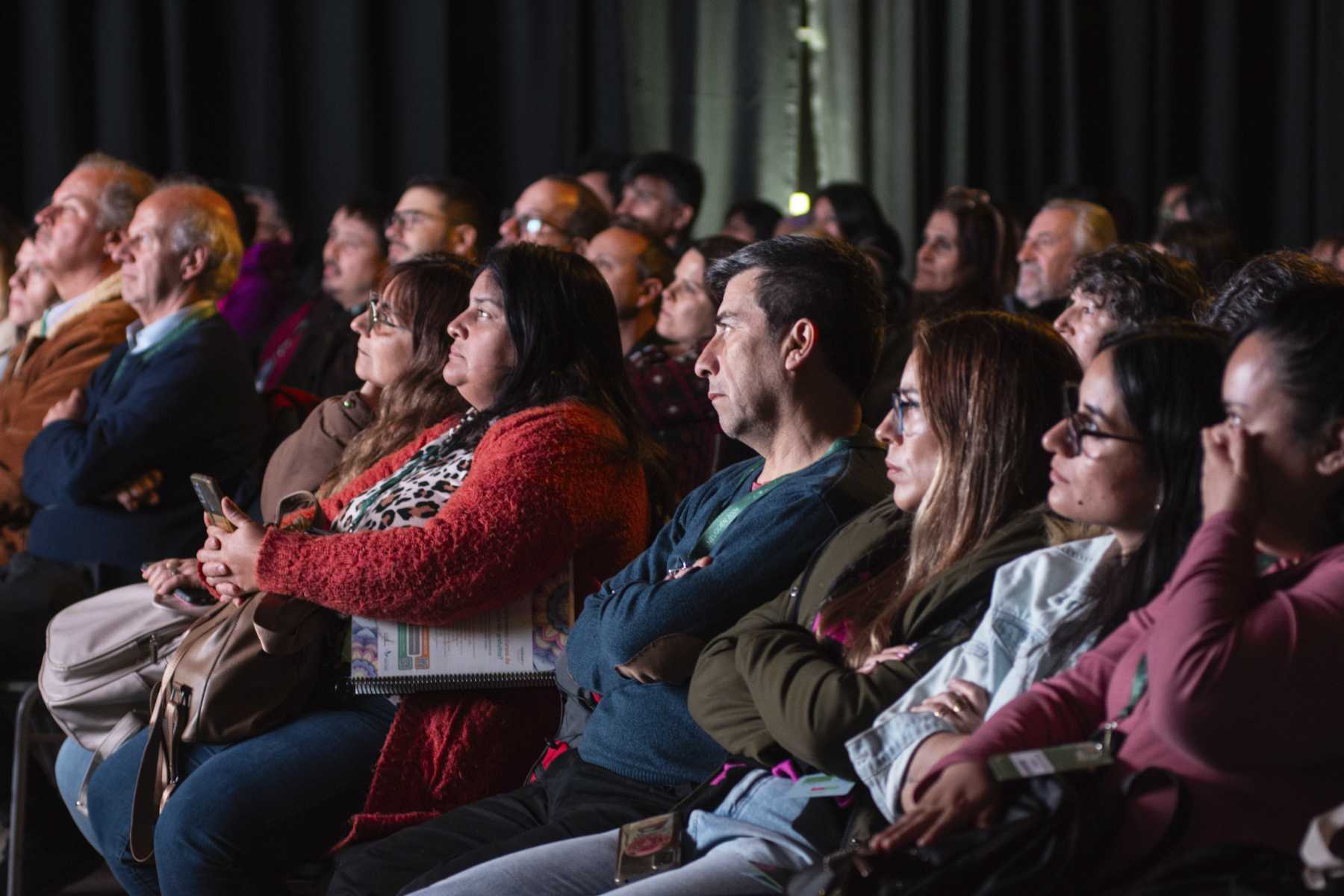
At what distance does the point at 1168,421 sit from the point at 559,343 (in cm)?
120

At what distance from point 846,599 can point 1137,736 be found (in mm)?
516

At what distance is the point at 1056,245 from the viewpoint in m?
4.20

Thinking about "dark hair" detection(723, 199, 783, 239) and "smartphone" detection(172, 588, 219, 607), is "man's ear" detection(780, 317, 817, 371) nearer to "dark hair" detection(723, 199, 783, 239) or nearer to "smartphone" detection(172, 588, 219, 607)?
"smartphone" detection(172, 588, 219, 607)

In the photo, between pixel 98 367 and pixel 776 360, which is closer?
pixel 776 360

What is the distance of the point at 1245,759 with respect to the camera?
1.42 m

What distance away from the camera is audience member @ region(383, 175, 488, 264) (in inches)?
181

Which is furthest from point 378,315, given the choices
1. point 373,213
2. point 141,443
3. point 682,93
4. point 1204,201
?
point 682,93

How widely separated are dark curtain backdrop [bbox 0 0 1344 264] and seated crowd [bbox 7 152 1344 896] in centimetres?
247

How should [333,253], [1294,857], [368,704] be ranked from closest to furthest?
[1294,857]
[368,704]
[333,253]

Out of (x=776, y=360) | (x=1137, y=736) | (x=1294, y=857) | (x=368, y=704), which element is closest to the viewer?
(x=1294, y=857)

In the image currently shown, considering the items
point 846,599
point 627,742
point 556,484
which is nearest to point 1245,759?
point 846,599

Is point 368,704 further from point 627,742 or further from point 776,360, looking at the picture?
point 776,360

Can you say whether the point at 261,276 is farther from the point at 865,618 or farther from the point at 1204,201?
the point at 865,618

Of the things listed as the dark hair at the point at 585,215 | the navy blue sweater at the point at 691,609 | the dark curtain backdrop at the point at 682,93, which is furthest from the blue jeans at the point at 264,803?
the dark curtain backdrop at the point at 682,93
